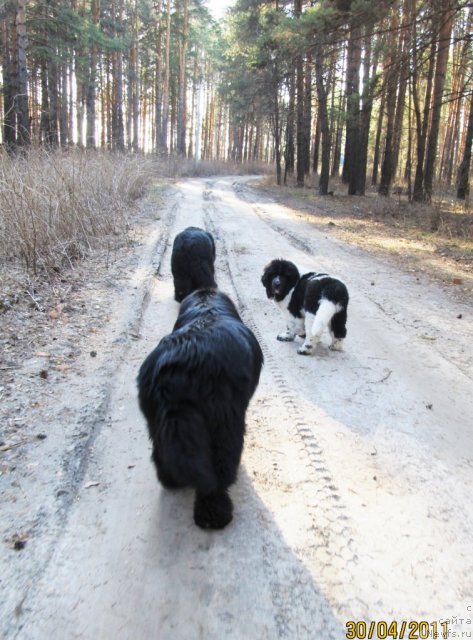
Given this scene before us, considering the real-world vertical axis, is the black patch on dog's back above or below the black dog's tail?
above

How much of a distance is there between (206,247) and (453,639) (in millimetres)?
4999

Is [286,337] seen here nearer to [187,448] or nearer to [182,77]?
[187,448]

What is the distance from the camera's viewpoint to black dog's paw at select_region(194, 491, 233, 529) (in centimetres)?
261

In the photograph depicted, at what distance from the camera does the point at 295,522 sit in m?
2.71

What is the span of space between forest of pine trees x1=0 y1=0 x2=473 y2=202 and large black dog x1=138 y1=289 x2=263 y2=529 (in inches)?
294

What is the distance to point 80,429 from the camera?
3539 millimetres

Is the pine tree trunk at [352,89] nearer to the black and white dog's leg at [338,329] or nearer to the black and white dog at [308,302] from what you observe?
the black and white dog at [308,302]

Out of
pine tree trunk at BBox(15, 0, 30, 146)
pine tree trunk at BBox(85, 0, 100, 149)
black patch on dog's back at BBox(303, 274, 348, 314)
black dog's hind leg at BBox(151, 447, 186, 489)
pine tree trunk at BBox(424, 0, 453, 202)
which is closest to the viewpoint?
black dog's hind leg at BBox(151, 447, 186, 489)

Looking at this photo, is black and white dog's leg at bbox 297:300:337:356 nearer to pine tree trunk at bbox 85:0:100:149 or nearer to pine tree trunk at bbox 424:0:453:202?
pine tree trunk at bbox 424:0:453:202

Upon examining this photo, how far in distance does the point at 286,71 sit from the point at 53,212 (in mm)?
23402

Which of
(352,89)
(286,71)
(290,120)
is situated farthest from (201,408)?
(290,120)

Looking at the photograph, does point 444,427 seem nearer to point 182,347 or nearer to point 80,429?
point 182,347

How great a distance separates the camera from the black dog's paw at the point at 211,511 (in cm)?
261
